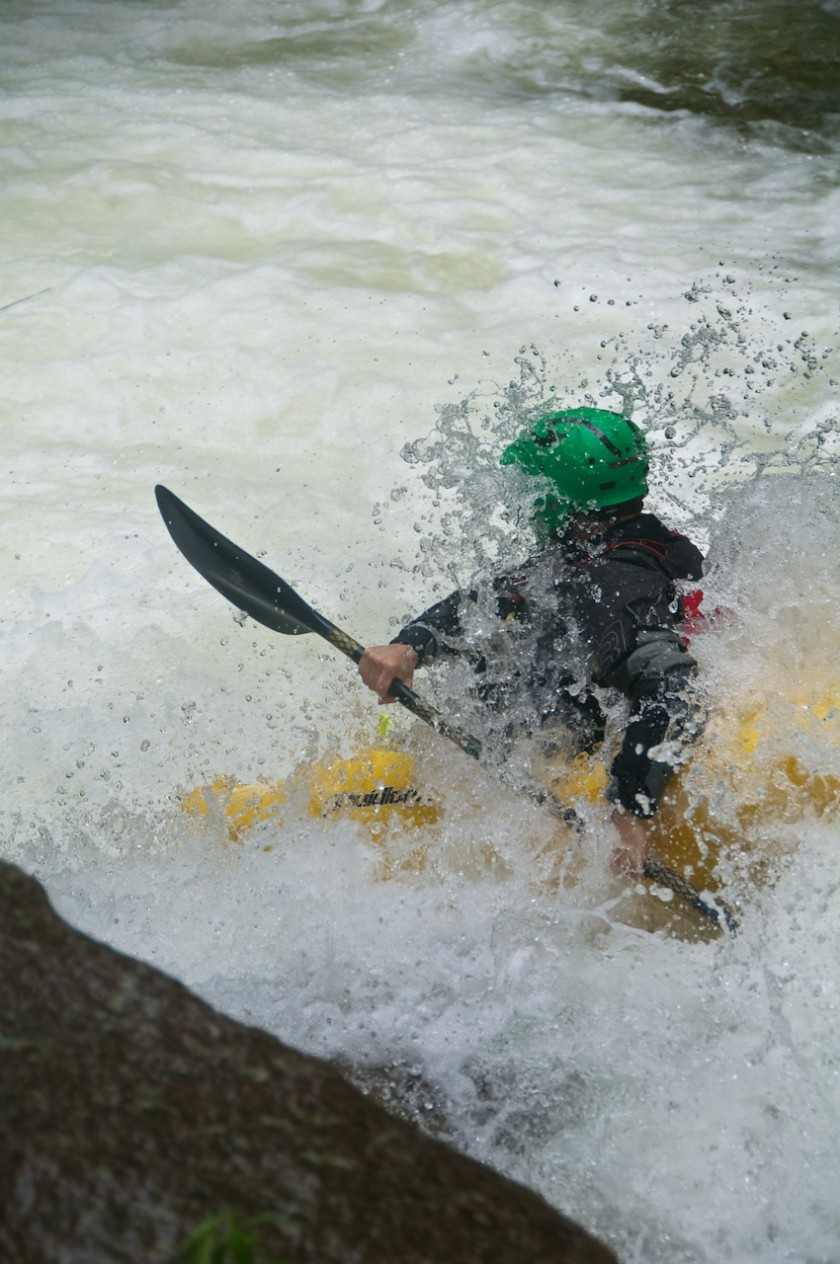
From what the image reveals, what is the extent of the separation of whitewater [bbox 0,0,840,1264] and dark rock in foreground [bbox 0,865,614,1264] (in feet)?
3.03

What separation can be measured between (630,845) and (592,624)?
20.6 inches

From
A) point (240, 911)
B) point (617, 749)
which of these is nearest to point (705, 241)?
point (617, 749)

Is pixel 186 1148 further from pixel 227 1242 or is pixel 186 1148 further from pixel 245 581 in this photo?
pixel 245 581

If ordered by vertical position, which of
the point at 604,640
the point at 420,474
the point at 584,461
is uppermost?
the point at 584,461

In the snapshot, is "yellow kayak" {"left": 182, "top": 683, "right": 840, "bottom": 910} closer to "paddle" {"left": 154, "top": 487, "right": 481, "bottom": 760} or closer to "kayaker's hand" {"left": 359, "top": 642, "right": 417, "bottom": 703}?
"kayaker's hand" {"left": 359, "top": 642, "right": 417, "bottom": 703}

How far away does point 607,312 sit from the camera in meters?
6.26

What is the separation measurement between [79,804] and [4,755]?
0.41m

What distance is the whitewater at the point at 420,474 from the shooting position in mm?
2574

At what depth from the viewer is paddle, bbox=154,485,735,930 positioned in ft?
10.6

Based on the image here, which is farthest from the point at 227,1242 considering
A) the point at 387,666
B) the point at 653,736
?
the point at 387,666

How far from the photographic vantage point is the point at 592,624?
2.91m

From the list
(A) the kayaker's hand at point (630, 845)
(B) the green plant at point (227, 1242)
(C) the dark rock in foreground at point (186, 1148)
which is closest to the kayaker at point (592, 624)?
(A) the kayaker's hand at point (630, 845)

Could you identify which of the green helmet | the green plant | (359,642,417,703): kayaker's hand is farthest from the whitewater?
the green plant

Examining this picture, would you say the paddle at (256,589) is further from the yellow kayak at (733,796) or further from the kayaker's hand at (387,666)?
the yellow kayak at (733,796)
